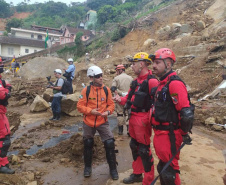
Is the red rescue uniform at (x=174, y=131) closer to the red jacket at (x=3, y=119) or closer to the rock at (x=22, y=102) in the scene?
the red jacket at (x=3, y=119)

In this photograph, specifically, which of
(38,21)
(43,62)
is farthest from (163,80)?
(38,21)

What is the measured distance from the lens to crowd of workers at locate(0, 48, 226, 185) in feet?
8.87

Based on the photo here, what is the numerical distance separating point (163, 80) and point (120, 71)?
10.6 ft

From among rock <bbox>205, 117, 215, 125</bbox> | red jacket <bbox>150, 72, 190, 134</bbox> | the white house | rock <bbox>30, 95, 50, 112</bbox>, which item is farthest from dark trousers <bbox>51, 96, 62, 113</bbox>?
the white house

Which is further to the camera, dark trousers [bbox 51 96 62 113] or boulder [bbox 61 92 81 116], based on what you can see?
boulder [bbox 61 92 81 116]

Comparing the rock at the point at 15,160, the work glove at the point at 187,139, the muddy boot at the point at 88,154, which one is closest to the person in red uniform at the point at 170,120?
the work glove at the point at 187,139

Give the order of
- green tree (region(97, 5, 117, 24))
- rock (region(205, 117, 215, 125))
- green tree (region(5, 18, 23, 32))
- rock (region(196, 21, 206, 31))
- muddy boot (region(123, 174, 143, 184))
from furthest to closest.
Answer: green tree (region(5, 18, 23, 32)), green tree (region(97, 5, 117, 24)), rock (region(196, 21, 206, 31)), rock (region(205, 117, 215, 125)), muddy boot (region(123, 174, 143, 184))

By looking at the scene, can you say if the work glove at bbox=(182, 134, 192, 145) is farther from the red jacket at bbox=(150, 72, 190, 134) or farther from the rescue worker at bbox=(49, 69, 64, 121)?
the rescue worker at bbox=(49, 69, 64, 121)

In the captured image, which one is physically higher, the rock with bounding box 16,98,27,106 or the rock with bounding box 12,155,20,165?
the rock with bounding box 16,98,27,106

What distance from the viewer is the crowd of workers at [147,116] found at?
2.70 meters

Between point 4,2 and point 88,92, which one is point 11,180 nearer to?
point 88,92

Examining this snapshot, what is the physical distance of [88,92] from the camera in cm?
375

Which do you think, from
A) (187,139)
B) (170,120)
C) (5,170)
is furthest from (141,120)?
(5,170)

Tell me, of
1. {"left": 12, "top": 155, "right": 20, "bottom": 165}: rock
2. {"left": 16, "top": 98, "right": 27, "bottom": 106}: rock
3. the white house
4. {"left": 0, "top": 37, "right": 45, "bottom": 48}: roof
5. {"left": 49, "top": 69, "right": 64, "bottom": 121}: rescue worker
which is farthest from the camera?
the white house
